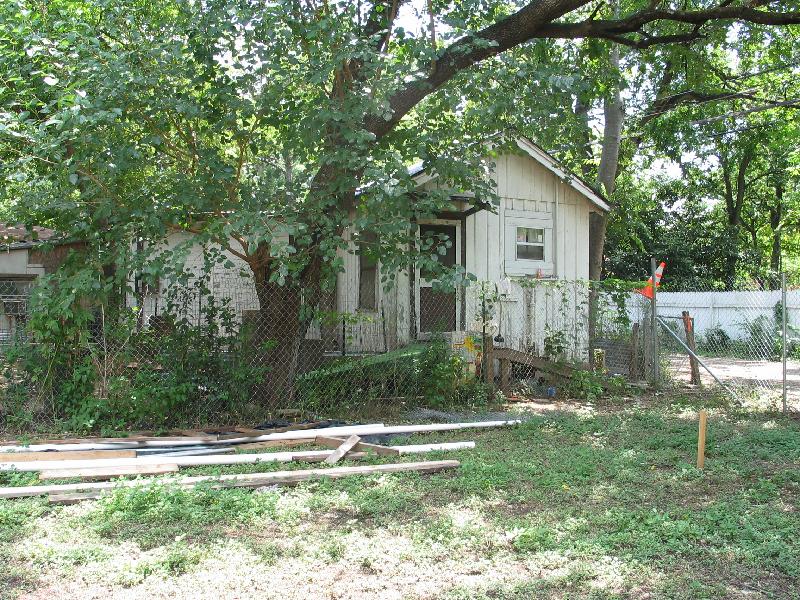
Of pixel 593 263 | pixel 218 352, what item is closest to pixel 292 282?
pixel 218 352

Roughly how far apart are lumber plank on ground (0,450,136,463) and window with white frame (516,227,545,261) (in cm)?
868

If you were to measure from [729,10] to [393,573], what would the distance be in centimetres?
938

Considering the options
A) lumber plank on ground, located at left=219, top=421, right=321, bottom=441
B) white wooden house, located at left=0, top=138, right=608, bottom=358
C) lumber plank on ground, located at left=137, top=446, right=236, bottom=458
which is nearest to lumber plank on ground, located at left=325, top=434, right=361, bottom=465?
lumber plank on ground, located at left=219, top=421, right=321, bottom=441

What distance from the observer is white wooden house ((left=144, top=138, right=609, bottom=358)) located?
12453mm

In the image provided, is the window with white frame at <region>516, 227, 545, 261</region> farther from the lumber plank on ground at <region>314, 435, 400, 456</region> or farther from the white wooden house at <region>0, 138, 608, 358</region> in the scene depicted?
the lumber plank on ground at <region>314, 435, 400, 456</region>

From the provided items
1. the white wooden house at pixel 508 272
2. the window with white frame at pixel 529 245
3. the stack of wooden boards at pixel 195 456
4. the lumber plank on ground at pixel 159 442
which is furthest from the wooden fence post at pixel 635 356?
the lumber plank on ground at pixel 159 442

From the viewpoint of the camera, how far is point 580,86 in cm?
879

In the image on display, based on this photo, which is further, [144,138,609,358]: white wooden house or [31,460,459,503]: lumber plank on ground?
[144,138,609,358]: white wooden house

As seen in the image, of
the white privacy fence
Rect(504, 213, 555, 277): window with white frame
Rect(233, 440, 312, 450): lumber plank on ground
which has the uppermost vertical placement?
Rect(504, 213, 555, 277): window with white frame

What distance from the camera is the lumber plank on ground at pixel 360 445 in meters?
7.30

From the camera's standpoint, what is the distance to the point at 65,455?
689 centimetres

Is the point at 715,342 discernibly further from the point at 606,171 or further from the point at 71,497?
the point at 71,497

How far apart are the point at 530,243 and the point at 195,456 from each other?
8.61 meters

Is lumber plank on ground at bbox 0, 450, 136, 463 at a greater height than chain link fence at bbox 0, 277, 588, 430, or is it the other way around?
chain link fence at bbox 0, 277, 588, 430
